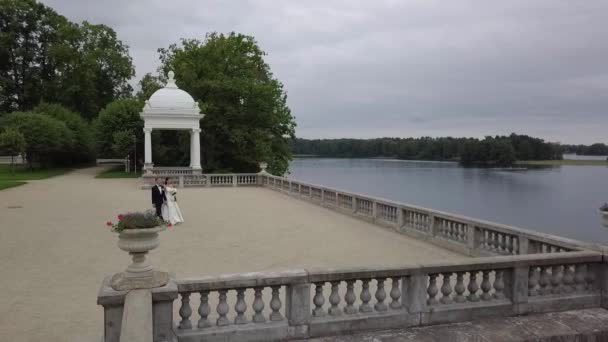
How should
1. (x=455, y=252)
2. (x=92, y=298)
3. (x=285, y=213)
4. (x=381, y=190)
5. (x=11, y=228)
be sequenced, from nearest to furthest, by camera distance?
(x=92, y=298)
(x=455, y=252)
(x=11, y=228)
(x=285, y=213)
(x=381, y=190)

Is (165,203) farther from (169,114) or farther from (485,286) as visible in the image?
(169,114)

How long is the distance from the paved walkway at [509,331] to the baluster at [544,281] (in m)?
0.36

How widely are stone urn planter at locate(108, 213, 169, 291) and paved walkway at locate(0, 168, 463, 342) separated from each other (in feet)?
3.87

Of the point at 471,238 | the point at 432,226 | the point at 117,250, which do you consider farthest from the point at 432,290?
the point at 117,250

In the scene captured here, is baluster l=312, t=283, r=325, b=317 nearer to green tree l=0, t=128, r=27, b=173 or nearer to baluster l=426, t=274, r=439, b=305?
baluster l=426, t=274, r=439, b=305

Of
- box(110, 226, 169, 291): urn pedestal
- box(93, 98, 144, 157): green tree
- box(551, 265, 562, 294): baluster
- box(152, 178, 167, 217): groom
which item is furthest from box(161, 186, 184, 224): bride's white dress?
box(93, 98, 144, 157): green tree

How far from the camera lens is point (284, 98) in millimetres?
42688

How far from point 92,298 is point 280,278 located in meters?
4.07

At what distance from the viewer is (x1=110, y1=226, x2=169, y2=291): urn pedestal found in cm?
489

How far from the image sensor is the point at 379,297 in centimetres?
547

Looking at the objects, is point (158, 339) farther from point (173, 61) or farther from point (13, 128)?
point (13, 128)

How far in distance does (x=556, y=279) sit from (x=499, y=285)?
93cm

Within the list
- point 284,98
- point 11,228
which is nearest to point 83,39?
point 284,98

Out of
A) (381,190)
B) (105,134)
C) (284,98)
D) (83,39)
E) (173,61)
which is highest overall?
(83,39)
